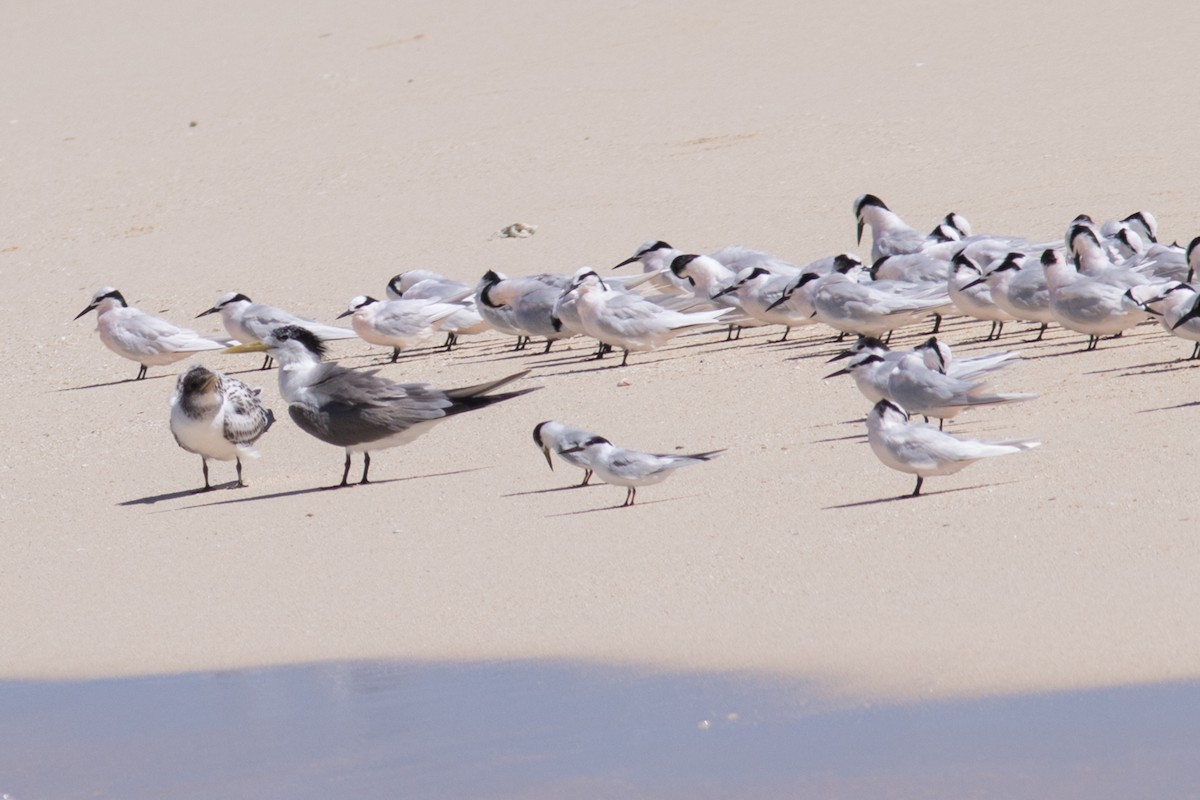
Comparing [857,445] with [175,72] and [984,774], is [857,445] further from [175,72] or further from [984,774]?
[175,72]

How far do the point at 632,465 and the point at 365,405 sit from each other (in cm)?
138

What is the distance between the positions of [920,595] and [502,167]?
10.6 metres

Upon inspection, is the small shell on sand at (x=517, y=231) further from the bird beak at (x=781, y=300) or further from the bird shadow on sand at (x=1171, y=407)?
the bird shadow on sand at (x=1171, y=407)

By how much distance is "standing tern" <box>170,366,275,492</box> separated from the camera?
7.60m

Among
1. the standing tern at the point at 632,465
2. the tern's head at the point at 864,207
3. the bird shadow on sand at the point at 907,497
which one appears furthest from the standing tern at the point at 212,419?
the tern's head at the point at 864,207

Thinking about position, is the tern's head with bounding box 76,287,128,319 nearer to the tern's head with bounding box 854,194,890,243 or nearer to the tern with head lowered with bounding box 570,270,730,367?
the tern with head lowered with bounding box 570,270,730,367

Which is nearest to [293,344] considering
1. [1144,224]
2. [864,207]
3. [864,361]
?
[864,361]

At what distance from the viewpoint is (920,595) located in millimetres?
5289

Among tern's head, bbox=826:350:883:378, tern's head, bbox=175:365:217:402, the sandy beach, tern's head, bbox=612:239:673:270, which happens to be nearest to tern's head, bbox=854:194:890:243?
the sandy beach

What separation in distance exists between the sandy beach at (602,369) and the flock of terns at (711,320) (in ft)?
0.57

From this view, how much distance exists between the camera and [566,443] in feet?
22.8

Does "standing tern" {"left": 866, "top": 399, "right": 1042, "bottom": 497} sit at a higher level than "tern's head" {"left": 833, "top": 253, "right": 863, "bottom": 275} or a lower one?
lower

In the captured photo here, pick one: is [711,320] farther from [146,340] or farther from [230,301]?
[146,340]

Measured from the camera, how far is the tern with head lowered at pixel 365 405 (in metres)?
7.52
